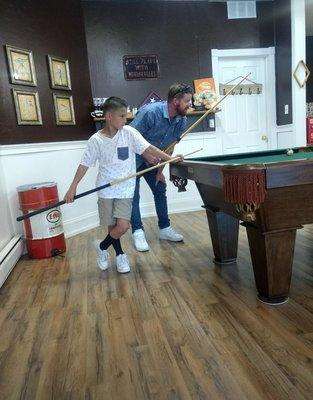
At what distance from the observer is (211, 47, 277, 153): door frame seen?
14.6 feet

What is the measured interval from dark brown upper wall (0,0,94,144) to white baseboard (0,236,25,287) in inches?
37.2

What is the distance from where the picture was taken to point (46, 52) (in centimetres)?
343

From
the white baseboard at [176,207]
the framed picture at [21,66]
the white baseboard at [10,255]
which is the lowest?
the white baseboard at [176,207]

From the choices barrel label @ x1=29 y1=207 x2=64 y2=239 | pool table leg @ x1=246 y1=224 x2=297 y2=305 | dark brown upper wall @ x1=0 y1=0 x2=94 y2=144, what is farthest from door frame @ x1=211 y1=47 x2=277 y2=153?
pool table leg @ x1=246 y1=224 x2=297 y2=305

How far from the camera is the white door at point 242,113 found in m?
4.58

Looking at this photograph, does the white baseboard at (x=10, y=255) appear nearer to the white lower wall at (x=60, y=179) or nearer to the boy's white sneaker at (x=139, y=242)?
the white lower wall at (x=60, y=179)

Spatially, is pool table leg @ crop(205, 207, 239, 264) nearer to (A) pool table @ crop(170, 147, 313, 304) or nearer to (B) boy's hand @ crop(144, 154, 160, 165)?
(A) pool table @ crop(170, 147, 313, 304)

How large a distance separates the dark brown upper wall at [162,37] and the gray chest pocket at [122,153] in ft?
7.34

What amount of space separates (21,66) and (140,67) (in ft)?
5.43

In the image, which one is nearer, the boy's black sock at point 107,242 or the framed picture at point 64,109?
the boy's black sock at point 107,242

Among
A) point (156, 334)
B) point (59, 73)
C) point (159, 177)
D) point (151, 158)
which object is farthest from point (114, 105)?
point (59, 73)

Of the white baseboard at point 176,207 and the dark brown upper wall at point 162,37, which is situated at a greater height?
the dark brown upper wall at point 162,37

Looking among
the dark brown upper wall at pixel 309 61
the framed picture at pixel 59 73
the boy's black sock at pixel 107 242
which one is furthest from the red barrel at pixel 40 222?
the dark brown upper wall at pixel 309 61

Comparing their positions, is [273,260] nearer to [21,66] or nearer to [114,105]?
[114,105]
